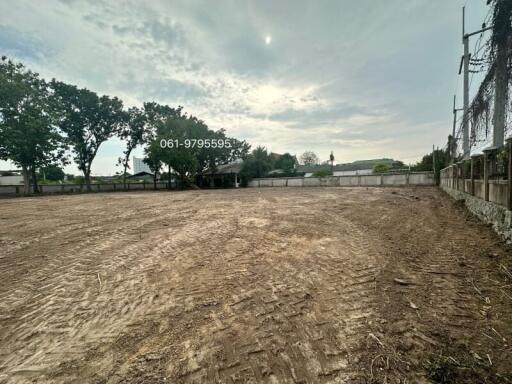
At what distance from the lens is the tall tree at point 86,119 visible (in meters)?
25.8

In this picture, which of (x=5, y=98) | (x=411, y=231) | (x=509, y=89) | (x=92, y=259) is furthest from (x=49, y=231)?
(x=5, y=98)

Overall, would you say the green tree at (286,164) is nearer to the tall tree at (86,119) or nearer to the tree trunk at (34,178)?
the tall tree at (86,119)

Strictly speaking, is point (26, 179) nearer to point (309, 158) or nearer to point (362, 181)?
point (362, 181)

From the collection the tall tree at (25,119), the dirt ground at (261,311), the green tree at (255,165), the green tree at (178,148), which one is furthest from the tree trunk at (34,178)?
the dirt ground at (261,311)

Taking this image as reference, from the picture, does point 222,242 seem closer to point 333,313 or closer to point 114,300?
point 114,300

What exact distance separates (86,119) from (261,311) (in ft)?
110

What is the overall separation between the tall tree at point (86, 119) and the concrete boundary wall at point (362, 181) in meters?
21.4

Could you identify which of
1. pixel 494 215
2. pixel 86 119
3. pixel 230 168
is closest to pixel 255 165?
pixel 230 168

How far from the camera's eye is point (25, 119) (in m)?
20.7

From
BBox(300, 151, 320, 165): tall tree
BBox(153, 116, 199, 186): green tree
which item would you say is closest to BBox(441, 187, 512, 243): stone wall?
BBox(153, 116, 199, 186): green tree

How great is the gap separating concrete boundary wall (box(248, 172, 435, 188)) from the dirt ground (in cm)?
2177

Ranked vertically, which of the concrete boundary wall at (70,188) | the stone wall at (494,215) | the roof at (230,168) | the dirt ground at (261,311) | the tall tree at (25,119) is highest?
the tall tree at (25,119)

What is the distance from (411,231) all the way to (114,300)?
5954mm

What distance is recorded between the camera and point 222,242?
15.8 feet
